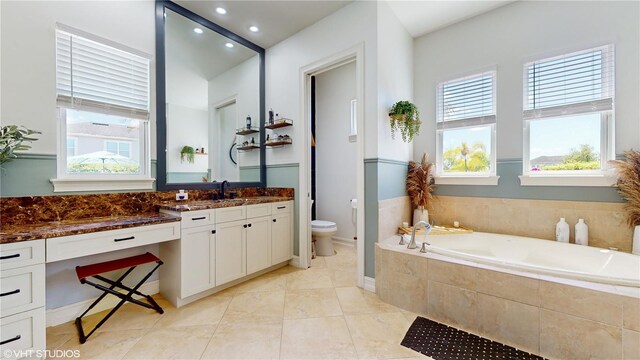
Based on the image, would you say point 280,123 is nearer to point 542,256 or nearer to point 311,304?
point 311,304

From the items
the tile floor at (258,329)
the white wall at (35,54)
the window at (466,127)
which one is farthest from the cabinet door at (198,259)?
the window at (466,127)

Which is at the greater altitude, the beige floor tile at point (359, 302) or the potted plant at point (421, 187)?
the potted plant at point (421, 187)

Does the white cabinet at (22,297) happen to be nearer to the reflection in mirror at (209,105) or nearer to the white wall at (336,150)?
the reflection in mirror at (209,105)

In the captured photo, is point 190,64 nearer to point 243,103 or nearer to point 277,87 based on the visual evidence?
point 243,103

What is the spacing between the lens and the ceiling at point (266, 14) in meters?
2.55

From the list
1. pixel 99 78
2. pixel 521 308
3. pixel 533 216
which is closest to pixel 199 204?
pixel 99 78

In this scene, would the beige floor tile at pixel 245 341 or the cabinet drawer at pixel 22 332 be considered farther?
the beige floor tile at pixel 245 341

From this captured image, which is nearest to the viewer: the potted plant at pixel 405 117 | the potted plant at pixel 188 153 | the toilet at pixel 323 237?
the potted plant at pixel 405 117

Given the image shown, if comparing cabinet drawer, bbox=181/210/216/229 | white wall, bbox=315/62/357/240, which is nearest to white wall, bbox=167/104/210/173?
cabinet drawer, bbox=181/210/216/229

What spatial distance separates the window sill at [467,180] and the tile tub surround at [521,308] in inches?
51.3

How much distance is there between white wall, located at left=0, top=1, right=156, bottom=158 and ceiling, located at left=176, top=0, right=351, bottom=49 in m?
0.90

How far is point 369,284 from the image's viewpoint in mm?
2438

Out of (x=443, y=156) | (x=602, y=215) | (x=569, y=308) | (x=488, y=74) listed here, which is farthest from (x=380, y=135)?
(x=602, y=215)

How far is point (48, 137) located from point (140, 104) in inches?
28.0
